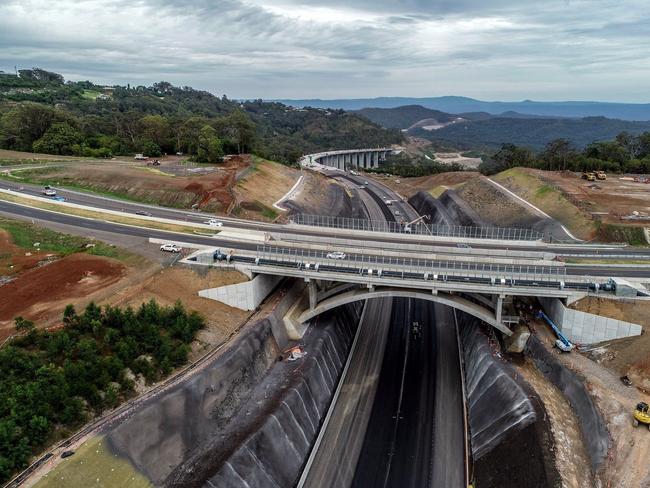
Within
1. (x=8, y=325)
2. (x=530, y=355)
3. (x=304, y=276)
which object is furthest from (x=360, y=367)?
(x=8, y=325)

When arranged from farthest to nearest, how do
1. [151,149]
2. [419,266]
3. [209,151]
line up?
[151,149], [209,151], [419,266]

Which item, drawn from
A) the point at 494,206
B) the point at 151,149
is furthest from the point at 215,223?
the point at 494,206

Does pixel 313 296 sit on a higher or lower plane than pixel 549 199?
lower

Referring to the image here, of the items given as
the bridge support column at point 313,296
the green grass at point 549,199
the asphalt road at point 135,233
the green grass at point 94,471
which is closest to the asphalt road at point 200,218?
the asphalt road at point 135,233

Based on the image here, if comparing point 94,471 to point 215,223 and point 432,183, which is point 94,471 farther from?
point 432,183

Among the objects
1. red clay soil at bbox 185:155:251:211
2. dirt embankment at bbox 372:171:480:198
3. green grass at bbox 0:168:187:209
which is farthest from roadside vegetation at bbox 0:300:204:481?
dirt embankment at bbox 372:171:480:198

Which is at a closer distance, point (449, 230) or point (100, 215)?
point (100, 215)

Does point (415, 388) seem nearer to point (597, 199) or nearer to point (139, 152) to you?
point (597, 199)

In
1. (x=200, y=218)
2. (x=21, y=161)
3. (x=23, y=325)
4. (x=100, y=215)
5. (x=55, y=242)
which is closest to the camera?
(x=23, y=325)
